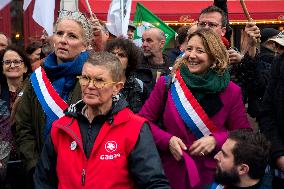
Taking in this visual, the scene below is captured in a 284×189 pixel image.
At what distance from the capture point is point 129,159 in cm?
320

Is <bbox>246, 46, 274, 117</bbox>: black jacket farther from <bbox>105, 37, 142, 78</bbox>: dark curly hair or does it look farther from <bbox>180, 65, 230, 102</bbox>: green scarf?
<bbox>105, 37, 142, 78</bbox>: dark curly hair

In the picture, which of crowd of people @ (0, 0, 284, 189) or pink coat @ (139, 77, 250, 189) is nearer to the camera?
crowd of people @ (0, 0, 284, 189)

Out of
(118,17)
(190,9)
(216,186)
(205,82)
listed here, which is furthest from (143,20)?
(190,9)

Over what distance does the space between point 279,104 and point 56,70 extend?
63.4 inches

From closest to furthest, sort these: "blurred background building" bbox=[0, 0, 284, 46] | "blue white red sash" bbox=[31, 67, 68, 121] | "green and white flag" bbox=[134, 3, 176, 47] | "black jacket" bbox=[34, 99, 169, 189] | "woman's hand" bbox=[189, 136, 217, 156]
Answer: "black jacket" bbox=[34, 99, 169, 189], "woman's hand" bbox=[189, 136, 217, 156], "blue white red sash" bbox=[31, 67, 68, 121], "green and white flag" bbox=[134, 3, 176, 47], "blurred background building" bbox=[0, 0, 284, 46]

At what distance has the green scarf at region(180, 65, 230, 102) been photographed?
148 inches

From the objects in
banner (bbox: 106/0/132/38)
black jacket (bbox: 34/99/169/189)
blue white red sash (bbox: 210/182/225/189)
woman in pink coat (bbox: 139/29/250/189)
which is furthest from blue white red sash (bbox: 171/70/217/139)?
banner (bbox: 106/0/132/38)

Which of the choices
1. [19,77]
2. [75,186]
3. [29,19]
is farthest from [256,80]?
[29,19]

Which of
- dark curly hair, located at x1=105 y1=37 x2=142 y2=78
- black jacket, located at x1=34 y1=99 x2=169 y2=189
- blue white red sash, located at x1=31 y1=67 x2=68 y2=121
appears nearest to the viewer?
black jacket, located at x1=34 y1=99 x2=169 y2=189

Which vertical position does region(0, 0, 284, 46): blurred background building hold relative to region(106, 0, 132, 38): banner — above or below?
above

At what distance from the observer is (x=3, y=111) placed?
13.9 feet

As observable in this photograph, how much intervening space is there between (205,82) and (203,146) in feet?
1.49

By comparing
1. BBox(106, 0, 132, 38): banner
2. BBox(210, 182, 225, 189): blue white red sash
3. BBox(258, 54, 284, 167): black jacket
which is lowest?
BBox(210, 182, 225, 189): blue white red sash

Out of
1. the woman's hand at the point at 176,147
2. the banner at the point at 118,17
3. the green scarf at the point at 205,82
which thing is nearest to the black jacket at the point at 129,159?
the woman's hand at the point at 176,147
